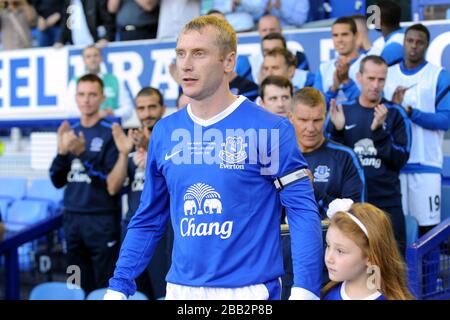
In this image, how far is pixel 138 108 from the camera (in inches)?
→ 233

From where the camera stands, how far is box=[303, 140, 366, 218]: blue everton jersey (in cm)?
446

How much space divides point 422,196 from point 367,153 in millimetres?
547

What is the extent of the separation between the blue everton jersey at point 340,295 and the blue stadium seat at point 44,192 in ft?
19.2

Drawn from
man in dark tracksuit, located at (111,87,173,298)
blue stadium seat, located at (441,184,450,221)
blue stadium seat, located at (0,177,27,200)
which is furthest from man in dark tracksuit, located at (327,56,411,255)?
blue stadium seat, located at (0,177,27,200)

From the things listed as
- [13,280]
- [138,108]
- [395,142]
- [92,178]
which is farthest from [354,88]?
[13,280]

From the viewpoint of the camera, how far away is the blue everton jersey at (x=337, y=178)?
14.6 feet

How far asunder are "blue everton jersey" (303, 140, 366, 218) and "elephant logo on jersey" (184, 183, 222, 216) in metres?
1.60

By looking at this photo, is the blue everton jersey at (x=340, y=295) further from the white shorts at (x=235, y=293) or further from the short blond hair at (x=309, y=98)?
the short blond hair at (x=309, y=98)

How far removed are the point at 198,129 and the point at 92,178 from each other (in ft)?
10.7

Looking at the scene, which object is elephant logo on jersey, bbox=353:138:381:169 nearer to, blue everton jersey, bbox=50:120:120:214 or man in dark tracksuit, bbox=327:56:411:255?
man in dark tracksuit, bbox=327:56:411:255

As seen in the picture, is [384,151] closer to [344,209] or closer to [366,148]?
[366,148]

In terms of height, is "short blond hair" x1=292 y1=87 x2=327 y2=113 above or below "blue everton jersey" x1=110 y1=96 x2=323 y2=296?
above

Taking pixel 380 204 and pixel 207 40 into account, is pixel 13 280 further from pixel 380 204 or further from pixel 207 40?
pixel 207 40
